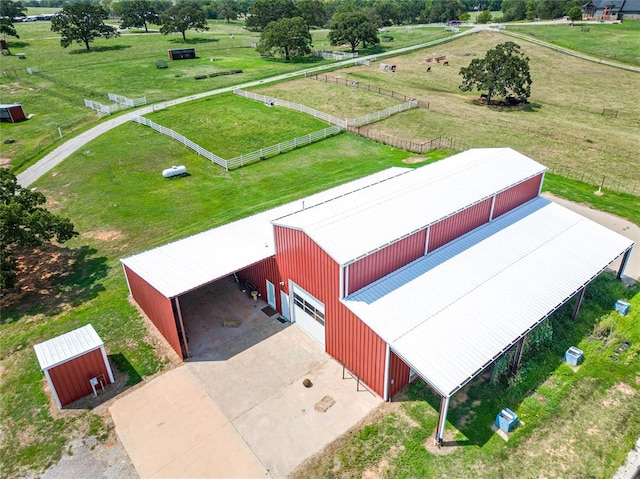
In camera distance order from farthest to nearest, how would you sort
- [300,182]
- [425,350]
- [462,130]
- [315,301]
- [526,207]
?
[462,130] < [300,182] < [526,207] < [315,301] < [425,350]

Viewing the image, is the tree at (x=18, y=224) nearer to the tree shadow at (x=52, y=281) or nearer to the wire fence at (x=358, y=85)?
the tree shadow at (x=52, y=281)

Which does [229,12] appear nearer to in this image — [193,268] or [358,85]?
[358,85]

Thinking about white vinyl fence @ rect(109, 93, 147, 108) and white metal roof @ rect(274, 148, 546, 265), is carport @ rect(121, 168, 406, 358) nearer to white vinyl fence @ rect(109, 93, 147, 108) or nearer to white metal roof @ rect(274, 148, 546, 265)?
white metal roof @ rect(274, 148, 546, 265)

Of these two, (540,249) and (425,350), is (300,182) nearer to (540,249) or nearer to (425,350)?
(540,249)

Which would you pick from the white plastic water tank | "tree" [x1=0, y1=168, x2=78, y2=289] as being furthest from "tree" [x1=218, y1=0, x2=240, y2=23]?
"tree" [x1=0, y1=168, x2=78, y2=289]

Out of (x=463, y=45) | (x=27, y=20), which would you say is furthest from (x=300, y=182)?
(x=27, y=20)

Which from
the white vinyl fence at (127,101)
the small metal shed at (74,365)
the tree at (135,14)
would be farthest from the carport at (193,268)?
the tree at (135,14)
